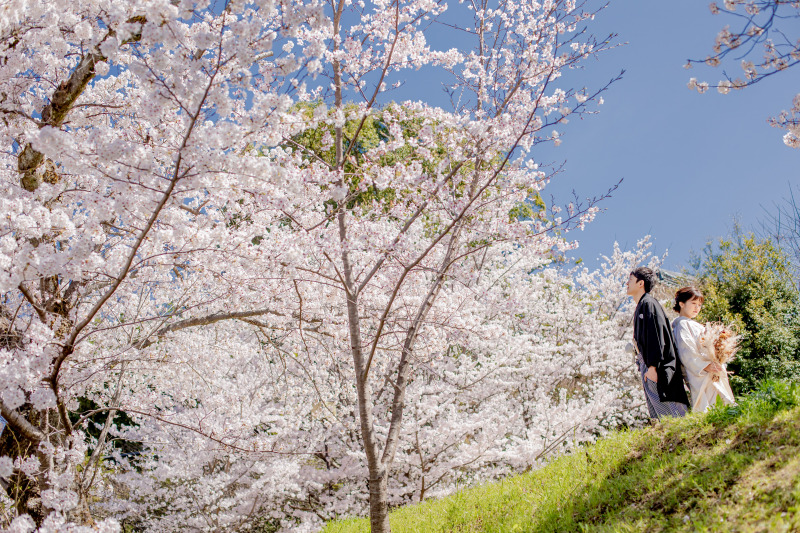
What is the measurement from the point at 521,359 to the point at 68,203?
22.3 feet

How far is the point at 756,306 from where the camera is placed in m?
12.4

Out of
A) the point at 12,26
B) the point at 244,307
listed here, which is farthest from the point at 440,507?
the point at 12,26

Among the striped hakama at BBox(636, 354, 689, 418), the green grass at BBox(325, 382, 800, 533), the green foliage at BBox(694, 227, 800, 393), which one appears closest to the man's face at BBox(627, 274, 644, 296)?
the striped hakama at BBox(636, 354, 689, 418)

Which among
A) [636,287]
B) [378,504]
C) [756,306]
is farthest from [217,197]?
[756,306]

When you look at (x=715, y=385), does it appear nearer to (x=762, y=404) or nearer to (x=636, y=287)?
(x=762, y=404)

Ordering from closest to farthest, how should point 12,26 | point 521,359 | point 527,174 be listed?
point 12,26, point 527,174, point 521,359

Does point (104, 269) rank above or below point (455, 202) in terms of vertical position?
below

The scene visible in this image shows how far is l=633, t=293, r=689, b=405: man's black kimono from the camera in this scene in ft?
16.0

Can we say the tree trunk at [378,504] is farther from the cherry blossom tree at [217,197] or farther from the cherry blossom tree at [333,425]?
the cherry blossom tree at [333,425]

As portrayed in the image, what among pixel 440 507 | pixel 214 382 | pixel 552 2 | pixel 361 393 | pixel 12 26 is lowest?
pixel 440 507

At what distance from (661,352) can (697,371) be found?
1.19 ft

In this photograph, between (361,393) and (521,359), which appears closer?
(361,393)

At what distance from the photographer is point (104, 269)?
4.54 m

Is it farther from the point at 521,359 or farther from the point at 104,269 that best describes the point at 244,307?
the point at 521,359
